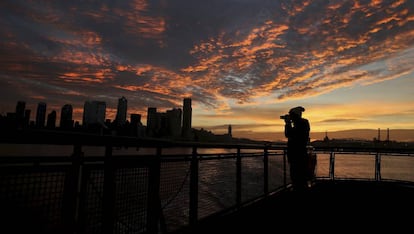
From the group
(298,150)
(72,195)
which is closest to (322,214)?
(298,150)

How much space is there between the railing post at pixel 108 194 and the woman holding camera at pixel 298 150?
4555mm

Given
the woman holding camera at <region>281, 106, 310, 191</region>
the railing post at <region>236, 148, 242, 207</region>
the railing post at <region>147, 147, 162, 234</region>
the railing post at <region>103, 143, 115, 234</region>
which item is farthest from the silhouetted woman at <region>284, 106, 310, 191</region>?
the railing post at <region>103, 143, 115, 234</region>

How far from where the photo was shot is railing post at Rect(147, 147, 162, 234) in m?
3.28

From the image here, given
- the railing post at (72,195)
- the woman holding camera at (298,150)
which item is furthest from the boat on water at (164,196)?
the woman holding camera at (298,150)

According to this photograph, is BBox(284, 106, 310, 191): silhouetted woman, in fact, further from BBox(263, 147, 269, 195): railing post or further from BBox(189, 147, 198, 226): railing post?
BBox(189, 147, 198, 226): railing post

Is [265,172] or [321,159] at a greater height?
[265,172]

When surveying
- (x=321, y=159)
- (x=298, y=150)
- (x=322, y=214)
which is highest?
(x=298, y=150)

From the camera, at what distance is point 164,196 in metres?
3.66

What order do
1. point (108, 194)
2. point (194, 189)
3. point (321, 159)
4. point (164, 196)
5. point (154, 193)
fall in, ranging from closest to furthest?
point (108, 194) < point (154, 193) < point (164, 196) < point (194, 189) < point (321, 159)

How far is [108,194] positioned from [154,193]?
747mm

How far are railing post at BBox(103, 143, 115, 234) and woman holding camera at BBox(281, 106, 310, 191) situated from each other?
14.9 feet

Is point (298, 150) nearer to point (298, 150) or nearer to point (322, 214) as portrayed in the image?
point (298, 150)

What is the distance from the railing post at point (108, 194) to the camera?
8.61ft

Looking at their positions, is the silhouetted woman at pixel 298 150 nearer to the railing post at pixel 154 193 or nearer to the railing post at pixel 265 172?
the railing post at pixel 265 172
